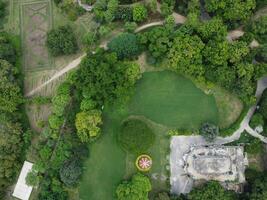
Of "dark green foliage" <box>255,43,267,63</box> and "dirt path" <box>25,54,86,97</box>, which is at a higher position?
"dark green foliage" <box>255,43,267,63</box>

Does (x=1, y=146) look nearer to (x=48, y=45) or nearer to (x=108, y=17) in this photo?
(x=48, y=45)

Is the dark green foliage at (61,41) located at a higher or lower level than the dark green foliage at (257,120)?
higher

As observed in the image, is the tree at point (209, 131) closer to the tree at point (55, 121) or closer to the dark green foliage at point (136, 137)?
the dark green foliage at point (136, 137)

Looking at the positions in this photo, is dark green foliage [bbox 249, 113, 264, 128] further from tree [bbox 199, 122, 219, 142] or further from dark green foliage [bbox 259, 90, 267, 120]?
tree [bbox 199, 122, 219, 142]

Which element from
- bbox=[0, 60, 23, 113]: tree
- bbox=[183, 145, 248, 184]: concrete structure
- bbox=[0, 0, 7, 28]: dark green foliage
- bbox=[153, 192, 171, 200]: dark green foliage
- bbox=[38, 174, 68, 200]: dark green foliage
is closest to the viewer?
bbox=[153, 192, 171, 200]: dark green foliage

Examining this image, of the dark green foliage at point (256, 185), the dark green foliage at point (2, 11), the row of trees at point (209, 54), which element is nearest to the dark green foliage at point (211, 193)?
the dark green foliage at point (256, 185)

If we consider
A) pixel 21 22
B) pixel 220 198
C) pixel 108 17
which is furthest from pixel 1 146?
pixel 220 198

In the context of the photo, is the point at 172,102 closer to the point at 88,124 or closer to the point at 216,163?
the point at 216,163

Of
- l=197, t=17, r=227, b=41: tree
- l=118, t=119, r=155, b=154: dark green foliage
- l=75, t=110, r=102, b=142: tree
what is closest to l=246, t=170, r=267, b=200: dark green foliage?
l=118, t=119, r=155, b=154: dark green foliage
